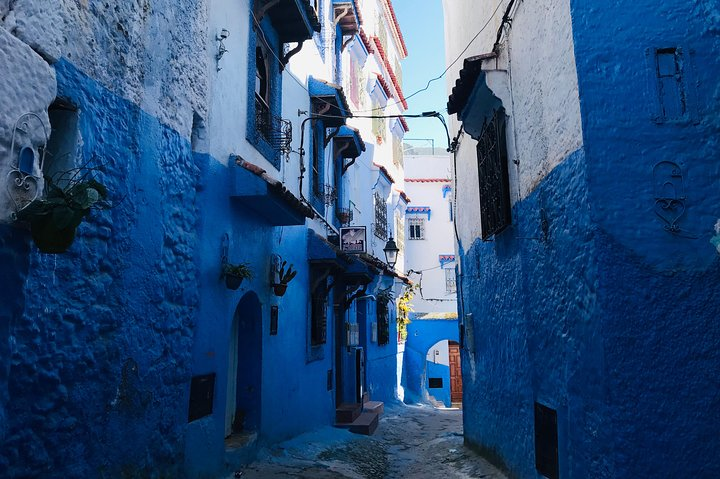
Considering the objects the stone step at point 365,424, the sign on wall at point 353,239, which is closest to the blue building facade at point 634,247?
the stone step at point 365,424

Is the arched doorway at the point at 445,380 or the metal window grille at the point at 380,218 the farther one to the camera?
the arched doorway at the point at 445,380

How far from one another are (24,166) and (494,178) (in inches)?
208

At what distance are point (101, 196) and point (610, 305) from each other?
3633mm

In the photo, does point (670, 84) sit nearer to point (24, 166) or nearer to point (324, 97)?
point (24, 166)

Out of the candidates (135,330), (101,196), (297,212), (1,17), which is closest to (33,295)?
(101,196)

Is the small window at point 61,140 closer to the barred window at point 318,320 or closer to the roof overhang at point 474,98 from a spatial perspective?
the roof overhang at point 474,98

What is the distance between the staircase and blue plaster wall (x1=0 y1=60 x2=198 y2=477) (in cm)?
653

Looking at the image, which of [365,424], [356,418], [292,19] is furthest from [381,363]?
[292,19]

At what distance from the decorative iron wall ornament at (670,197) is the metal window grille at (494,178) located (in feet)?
7.88

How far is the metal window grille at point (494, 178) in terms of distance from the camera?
6754 mm

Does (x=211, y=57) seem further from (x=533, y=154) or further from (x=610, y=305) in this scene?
(x=610, y=305)

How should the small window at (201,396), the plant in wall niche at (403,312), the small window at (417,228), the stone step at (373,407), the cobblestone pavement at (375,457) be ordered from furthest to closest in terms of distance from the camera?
1. the small window at (417,228)
2. the plant in wall niche at (403,312)
3. the stone step at (373,407)
4. the cobblestone pavement at (375,457)
5. the small window at (201,396)

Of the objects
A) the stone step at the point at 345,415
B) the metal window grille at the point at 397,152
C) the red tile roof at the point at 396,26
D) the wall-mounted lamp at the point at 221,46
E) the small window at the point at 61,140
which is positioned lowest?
the stone step at the point at 345,415

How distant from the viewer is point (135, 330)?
4.93m
